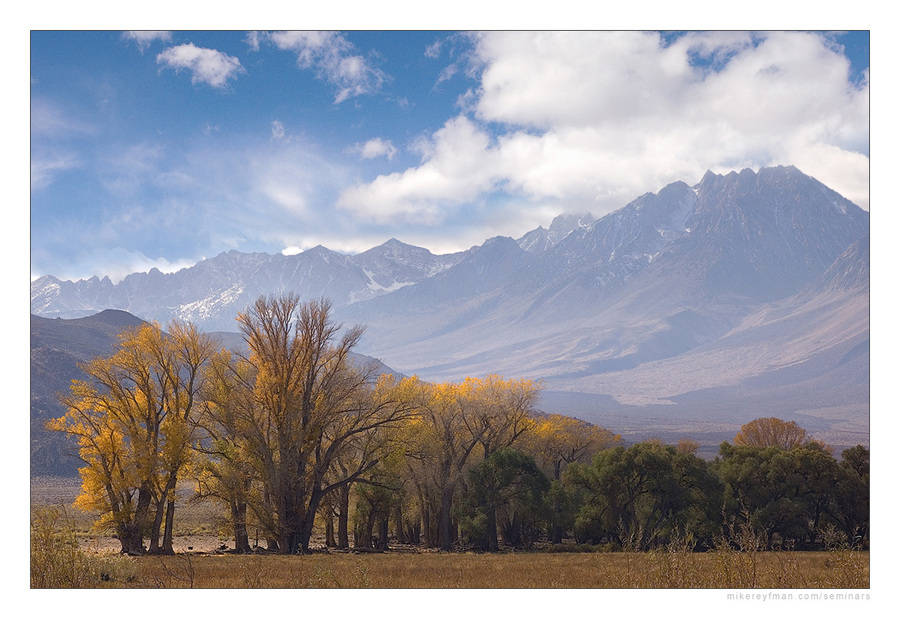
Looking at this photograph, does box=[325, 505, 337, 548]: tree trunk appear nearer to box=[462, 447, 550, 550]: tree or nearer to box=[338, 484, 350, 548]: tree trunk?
box=[338, 484, 350, 548]: tree trunk

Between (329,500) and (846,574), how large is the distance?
26.6 metres

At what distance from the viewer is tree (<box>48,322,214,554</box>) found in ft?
91.9

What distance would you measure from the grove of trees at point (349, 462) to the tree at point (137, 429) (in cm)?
8

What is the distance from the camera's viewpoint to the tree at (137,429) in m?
28.0

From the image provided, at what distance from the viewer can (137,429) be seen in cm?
2839

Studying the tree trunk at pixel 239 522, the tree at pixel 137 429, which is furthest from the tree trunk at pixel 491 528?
the tree at pixel 137 429

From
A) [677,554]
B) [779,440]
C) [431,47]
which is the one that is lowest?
[779,440]

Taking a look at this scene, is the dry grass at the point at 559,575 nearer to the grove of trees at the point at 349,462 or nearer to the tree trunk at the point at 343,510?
the grove of trees at the point at 349,462

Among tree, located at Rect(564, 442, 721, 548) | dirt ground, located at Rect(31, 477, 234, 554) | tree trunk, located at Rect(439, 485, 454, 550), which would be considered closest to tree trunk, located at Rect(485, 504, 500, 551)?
tree trunk, located at Rect(439, 485, 454, 550)

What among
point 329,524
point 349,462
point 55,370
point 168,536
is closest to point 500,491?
point 349,462

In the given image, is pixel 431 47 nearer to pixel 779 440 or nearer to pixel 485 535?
pixel 485 535

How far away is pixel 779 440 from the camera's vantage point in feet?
254

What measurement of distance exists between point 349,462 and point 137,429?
37.6 feet

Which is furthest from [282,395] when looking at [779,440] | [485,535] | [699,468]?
[779,440]
